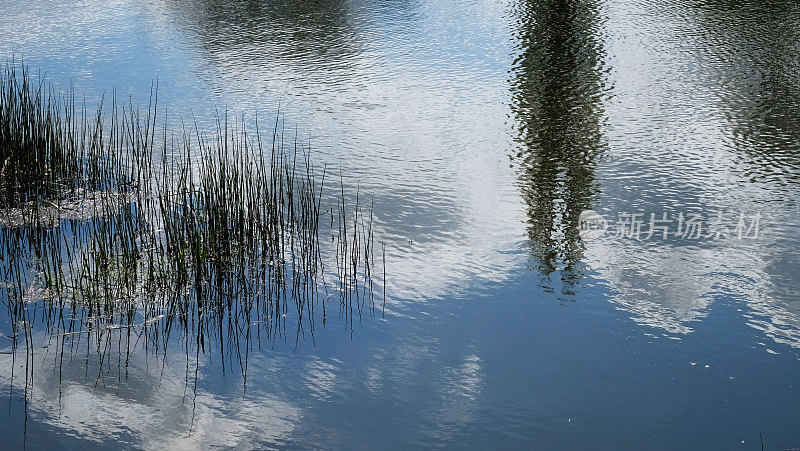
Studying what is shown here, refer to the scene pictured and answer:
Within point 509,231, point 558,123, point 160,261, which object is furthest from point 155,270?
point 558,123

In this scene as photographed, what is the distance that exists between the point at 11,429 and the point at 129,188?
6.56 feet

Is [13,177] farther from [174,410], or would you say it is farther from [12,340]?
[174,410]

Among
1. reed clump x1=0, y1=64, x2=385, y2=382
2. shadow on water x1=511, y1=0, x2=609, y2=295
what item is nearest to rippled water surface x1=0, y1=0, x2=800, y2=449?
shadow on water x1=511, y1=0, x2=609, y2=295

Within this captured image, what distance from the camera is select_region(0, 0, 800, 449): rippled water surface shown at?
9.94 feet

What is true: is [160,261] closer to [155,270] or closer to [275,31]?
[155,270]

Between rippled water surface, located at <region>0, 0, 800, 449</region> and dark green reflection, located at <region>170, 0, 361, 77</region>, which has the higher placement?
dark green reflection, located at <region>170, 0, 361, 77</region>

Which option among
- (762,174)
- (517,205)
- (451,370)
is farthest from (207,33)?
(451,370)

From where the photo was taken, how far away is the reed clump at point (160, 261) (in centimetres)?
353

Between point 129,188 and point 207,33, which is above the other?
point 207,33

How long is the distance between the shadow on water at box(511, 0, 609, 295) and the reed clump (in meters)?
0.97

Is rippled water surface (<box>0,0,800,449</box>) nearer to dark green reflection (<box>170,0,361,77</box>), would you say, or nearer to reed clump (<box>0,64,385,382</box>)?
dark green reflection (<box>170,0,361,77</box>)

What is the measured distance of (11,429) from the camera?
9.57 ft

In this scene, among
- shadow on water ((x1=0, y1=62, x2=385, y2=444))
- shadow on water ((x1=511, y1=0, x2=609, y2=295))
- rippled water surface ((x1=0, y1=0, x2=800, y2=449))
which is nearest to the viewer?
rippled water surface ((x1=0, y1=0, x2=800, y2=449))

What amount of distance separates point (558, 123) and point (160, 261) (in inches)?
126
